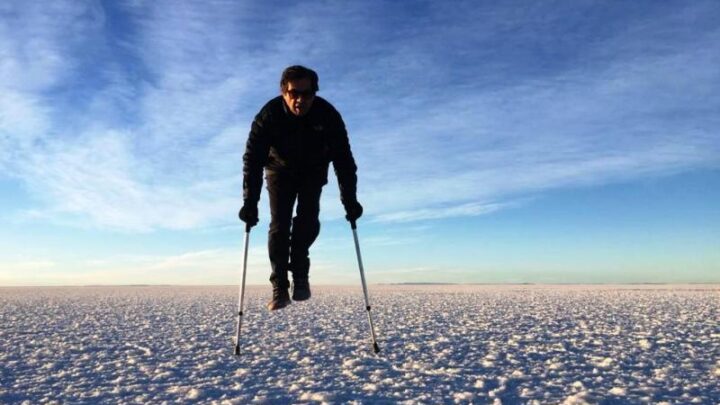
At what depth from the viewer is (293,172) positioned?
5.18 m

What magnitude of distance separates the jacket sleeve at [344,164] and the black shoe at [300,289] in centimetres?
89

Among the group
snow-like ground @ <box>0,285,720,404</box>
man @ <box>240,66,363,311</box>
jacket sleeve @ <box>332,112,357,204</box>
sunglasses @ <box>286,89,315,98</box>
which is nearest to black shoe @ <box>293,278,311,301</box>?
man @ <box>240,66,363,311</box>

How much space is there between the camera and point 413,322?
28.3 ft

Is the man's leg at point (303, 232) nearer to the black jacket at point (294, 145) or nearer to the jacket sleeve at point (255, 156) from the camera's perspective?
the black jacket at point (294, 145)

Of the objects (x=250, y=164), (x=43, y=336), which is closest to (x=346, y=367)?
(x=250, y=164)

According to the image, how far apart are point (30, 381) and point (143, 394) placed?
1.27m

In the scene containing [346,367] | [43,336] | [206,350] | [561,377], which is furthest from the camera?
[43,336]

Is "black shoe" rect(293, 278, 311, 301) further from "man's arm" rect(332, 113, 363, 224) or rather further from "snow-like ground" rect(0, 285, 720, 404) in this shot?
"man's arm" rect(332, 113, 363, 224)

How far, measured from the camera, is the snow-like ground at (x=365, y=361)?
4051 millimetres

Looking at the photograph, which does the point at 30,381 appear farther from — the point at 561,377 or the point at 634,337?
the point at 634,337

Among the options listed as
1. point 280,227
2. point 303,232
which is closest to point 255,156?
point 280,227

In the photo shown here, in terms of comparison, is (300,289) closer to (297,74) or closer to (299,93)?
(299,93)

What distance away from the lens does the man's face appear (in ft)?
15.3

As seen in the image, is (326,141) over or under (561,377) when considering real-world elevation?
over
